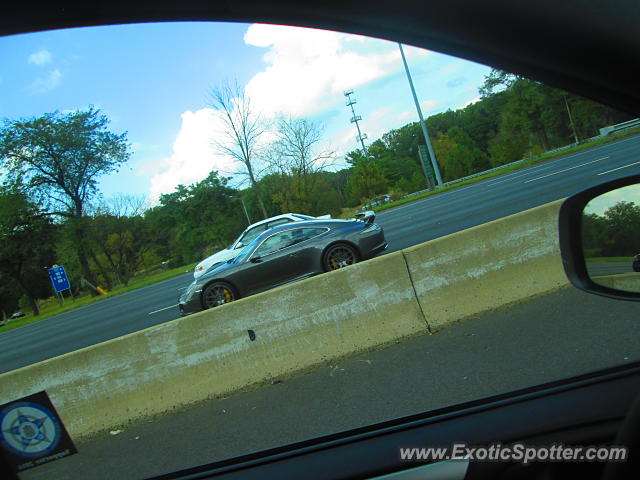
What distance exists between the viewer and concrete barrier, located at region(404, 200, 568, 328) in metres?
4.86

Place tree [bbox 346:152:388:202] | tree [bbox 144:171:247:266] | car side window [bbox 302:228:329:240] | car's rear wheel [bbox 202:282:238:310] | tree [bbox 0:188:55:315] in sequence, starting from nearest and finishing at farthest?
tree [bbox 0:188:55:315] < car's rear wheel [bbox 202:282:238:310] < car side window [bbox 302:228:329:240] < tree [bbox 144:171:247:266] < tree [bbox 346:152:388:202]

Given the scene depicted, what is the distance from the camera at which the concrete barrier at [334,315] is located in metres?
4.54

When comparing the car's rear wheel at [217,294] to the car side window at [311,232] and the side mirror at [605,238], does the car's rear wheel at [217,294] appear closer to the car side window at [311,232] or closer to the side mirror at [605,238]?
the car side window at [311,232]

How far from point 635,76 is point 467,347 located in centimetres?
307

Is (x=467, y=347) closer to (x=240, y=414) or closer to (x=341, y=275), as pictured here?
(x=341, y=275)

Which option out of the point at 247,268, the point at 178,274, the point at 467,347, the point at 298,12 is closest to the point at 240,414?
the point at 467,347

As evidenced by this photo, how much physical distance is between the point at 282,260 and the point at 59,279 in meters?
7.12

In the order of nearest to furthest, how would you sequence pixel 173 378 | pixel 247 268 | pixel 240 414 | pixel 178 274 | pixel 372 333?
pixel 240 414 → pixel 173 378 → pixel 372 333 → pixel 247 268 → pixel 178 274

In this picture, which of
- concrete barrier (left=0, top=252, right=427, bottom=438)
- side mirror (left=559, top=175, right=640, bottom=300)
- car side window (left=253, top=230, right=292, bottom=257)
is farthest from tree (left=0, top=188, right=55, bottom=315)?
car side window (left=253, top=230, right=292, bottom=257)

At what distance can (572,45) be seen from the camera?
1240 millimetres

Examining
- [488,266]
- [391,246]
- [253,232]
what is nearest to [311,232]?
[391,246]

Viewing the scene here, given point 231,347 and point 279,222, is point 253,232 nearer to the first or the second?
point 279,222

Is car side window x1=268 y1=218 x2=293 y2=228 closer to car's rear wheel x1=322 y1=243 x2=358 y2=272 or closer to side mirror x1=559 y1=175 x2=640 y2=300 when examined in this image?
car's rear wheel x1=322 y1=243 x2=358 y2=272

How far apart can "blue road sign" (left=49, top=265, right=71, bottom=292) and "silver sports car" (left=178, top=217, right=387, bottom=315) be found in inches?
262
